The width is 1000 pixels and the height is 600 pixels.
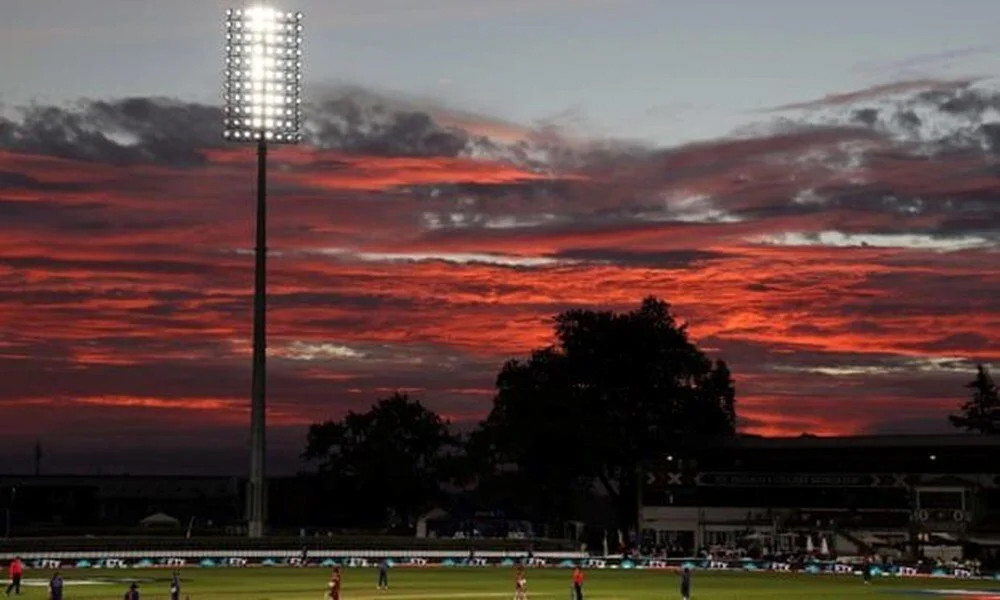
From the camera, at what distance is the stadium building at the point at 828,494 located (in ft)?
458

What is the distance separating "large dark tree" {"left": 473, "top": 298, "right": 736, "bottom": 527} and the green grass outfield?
50641 millimetres

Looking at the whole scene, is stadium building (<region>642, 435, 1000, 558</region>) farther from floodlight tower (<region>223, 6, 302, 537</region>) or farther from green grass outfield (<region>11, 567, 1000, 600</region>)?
floodlight tower (<region>223, 6, 302, 537</region>)

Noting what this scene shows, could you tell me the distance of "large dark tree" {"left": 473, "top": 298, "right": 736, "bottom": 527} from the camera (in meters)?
162

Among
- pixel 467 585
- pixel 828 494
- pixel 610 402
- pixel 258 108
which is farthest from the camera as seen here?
pixel 610 402

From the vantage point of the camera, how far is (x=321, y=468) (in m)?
185

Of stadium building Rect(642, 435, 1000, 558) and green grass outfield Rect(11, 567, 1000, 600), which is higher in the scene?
stadium building Rect(642, 435, 1000, 558)

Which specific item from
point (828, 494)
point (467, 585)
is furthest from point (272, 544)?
point (828, 494)

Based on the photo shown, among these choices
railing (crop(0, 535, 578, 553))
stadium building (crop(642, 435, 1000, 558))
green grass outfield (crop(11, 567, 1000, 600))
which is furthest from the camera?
stadium building (crop(642, 435, 1000, 558))

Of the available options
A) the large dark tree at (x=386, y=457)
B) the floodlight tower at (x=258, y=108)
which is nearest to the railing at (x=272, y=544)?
the floodlight tower at (x=258, y=108)

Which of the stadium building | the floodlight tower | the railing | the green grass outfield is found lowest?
the green grass outfield

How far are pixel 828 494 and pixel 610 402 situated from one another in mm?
26258

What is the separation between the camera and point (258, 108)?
112562mm

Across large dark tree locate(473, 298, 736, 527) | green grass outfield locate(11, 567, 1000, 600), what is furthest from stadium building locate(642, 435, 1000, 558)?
green grass outfield locate(11, 567, 1000, 600)

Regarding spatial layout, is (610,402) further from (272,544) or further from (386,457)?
(272,544)
